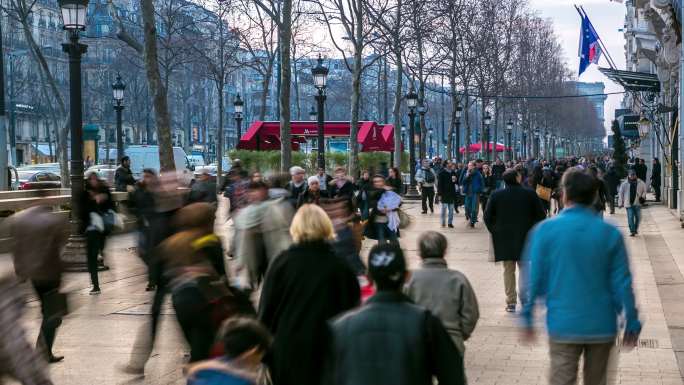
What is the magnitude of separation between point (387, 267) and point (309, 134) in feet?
126

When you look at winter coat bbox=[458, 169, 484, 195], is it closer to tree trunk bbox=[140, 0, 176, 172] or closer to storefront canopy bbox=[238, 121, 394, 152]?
tree trunk bbox=[140, 0, 176, 172]

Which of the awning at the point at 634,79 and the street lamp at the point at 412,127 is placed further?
the street lamp at the point at 412,127

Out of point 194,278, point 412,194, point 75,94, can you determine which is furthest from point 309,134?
point 194,278

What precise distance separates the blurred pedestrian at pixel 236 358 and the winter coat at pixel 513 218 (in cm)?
745

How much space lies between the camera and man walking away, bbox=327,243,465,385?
4.25m

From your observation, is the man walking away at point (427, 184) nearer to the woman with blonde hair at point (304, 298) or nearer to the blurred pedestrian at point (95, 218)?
the blurred pedestrian at point (95, 218)

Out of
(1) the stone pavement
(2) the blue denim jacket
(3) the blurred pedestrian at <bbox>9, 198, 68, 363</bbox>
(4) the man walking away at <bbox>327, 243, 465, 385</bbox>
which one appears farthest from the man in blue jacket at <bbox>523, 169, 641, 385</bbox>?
(3) the blurred pedestrian at <bbox>9, 198, 68, 363</bbox>

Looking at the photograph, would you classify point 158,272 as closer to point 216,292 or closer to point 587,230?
point 216,292

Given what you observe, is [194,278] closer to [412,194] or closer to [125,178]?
[125,178]

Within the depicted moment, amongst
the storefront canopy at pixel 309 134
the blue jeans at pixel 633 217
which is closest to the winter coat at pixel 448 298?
the blue jeans at pixel 633 217

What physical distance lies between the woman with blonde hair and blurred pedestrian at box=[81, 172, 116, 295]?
319 inches

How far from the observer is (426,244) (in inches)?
232

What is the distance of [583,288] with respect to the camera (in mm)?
5504

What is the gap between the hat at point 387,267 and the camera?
4473mm
